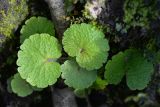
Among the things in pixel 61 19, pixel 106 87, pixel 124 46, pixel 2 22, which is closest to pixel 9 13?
pixel 2 22

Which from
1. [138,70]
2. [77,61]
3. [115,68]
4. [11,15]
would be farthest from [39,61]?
[138,70]

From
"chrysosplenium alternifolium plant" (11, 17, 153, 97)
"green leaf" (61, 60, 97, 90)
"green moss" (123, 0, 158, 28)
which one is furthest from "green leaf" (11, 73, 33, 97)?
"green moss" (123, 0, 158, 28)

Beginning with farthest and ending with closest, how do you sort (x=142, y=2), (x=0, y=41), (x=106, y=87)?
(x=106, y=87) < (x=0, y=41) < (x=142, y=2)

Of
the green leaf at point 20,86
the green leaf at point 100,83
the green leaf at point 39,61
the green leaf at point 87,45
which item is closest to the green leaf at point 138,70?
the green leaf at point 87,45

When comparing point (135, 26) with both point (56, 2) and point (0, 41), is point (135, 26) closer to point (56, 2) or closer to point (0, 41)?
point (56, 2)

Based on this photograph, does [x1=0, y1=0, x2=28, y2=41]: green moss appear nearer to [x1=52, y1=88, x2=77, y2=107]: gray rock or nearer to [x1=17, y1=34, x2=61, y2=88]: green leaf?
[x1=17, y1=34, x2=61, y2=88]: green leaf

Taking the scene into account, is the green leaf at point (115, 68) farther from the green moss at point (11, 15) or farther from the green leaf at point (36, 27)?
the green moss at point (11, 15)
